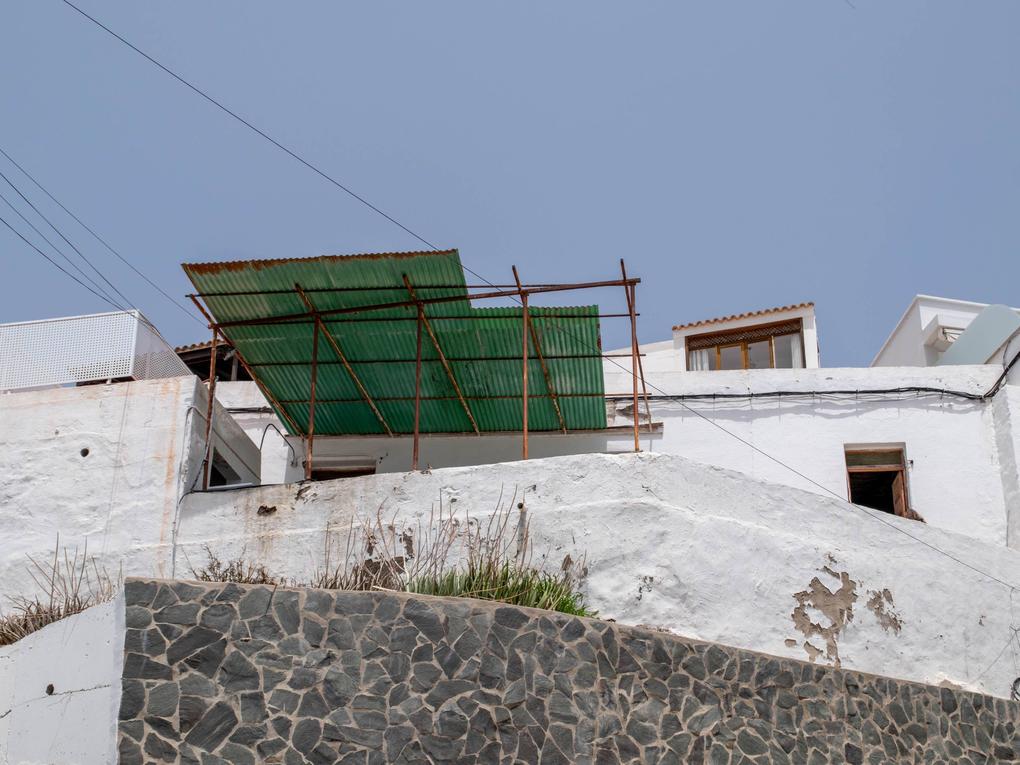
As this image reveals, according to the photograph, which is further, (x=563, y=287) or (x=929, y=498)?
(x=929, y=498)

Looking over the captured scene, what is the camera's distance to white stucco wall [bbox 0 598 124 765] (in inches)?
371

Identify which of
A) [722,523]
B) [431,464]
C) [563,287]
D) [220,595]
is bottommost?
[220,595]

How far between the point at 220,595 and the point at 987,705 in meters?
8.41

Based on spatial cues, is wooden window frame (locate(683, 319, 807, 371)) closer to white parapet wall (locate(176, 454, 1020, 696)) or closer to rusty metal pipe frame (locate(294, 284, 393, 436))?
rusty metal pipe frame (locate(294, 284, 393, 436))

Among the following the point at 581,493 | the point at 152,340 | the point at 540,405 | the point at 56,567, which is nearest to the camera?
the point at 581,493

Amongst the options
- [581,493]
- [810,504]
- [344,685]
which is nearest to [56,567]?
[344,685]

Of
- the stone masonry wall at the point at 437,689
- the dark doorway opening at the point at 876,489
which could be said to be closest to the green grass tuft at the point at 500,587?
the stone masonry wall at the point at 437,689

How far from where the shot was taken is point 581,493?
12.5 m

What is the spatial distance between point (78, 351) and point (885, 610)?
10.4 meters

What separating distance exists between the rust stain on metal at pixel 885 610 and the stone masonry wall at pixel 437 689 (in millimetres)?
1266

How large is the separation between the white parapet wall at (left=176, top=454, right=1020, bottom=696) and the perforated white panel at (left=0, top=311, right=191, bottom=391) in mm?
2621

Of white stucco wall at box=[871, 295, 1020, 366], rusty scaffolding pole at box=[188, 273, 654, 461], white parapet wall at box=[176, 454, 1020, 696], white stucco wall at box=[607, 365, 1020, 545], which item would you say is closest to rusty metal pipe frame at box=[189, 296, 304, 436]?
rusty scaffolding pole at box=[188, 273, 654, 461]

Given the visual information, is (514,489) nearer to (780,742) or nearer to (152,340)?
(780,742)

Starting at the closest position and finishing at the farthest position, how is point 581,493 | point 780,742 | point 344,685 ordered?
point 344,685, point 780,742, point 581,493
